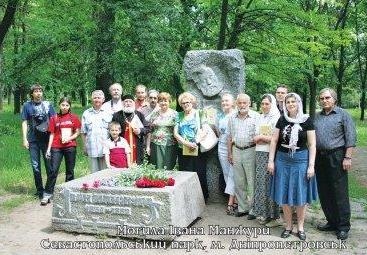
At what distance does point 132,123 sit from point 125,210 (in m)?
1.71

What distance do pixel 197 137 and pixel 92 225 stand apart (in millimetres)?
2110

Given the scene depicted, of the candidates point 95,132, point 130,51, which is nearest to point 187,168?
point 95,132

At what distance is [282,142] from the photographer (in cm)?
551

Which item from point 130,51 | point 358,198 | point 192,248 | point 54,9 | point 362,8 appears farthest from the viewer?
point 362,8

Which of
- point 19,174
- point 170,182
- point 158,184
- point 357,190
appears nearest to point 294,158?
point 170,182

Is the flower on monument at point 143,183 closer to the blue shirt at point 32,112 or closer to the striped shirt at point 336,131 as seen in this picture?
the striped shirt at point 336,131

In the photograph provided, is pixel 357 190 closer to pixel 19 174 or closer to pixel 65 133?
pixel 65 133

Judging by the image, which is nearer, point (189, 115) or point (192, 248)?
point (192, 248)

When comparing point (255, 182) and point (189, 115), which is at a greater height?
point (189, 115)

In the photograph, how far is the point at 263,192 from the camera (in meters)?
6.23

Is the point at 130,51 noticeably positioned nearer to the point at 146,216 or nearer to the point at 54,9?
the point at 54,9

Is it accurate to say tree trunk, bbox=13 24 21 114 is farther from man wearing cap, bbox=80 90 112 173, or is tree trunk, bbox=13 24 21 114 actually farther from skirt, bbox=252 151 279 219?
skirt, bbox=252 151 279 219

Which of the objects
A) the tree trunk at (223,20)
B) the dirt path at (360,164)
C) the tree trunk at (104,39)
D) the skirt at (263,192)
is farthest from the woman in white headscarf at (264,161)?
the tree trunk at (223,20)

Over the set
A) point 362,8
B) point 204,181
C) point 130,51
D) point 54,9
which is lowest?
point 204,181
